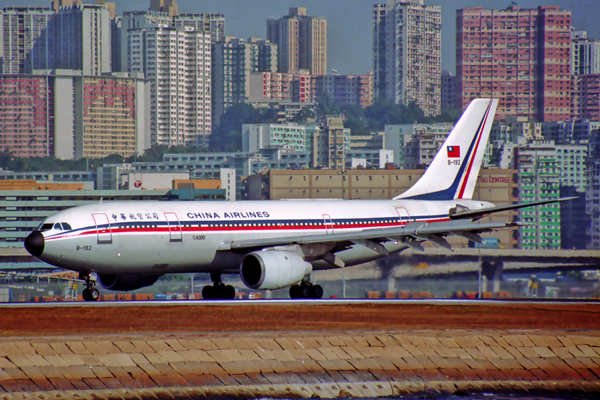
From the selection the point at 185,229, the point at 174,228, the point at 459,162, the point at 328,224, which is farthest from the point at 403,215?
the point at 174,228

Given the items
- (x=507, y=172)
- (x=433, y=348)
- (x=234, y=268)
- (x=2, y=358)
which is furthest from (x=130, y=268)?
(x=507, y=172)

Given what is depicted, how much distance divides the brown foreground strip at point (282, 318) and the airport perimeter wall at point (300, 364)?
6.32 feet

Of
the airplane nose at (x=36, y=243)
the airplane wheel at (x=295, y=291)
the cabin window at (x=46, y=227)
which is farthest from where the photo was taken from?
the airplane wheel at (x=295, y=291)

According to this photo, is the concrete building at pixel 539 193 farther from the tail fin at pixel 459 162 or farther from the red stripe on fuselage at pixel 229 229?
the red stripe on fuselage at pixel 229 229

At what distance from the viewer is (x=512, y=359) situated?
89.2 feet

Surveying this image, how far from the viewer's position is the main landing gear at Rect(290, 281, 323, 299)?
127 feet

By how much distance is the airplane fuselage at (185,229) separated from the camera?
116ft

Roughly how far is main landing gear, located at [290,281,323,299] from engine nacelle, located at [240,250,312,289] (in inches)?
45.0

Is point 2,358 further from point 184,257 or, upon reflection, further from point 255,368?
point 184,257

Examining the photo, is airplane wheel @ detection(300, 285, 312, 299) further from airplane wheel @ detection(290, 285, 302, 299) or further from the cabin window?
the cabin window

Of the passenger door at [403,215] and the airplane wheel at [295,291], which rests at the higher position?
the passenger door at [403,215]

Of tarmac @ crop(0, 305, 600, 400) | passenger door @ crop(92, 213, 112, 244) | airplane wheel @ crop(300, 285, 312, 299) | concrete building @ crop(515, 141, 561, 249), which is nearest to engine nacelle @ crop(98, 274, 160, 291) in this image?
passenger door @ crop(92, 213, 112, 244)

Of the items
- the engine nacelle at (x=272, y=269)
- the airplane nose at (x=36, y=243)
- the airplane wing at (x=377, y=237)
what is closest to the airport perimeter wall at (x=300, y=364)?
the engine nacelle at (x=272, y=269)

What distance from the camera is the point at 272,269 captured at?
1425 inches
